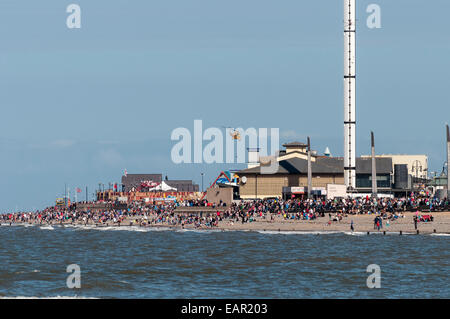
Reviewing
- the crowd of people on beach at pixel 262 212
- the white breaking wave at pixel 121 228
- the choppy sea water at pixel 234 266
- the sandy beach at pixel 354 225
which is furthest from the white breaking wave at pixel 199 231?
the choppy sea water at pixel 234 266

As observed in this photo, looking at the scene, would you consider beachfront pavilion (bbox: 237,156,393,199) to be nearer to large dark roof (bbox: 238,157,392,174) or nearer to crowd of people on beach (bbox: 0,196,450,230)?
large dark roof (bbox: 238,157,392,174)

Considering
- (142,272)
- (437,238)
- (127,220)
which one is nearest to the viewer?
(142,272)

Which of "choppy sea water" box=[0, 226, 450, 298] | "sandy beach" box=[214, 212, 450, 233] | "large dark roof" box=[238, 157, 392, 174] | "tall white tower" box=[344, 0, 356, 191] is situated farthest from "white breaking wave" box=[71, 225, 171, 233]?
"tall white tower" box=[344, 0, 356, 191]

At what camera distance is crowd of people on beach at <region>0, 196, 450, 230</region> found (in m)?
93.2

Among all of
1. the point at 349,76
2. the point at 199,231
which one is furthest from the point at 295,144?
the point at 199,231

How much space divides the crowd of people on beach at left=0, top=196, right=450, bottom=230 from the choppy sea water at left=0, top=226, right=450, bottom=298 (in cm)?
878

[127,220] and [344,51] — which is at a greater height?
[344,51]

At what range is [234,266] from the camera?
55.1 m

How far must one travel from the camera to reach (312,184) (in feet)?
458
